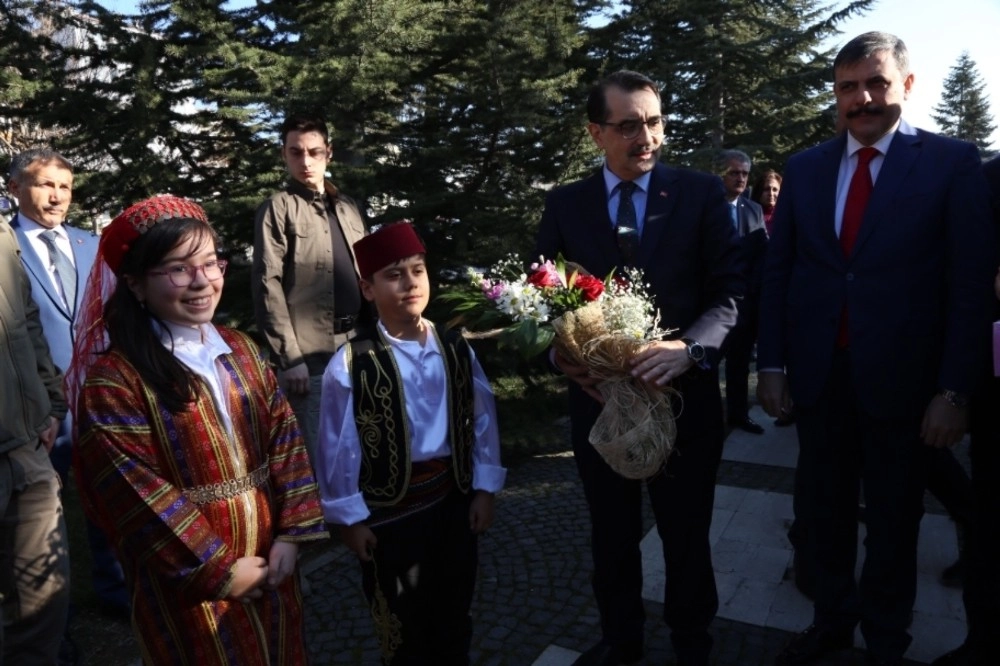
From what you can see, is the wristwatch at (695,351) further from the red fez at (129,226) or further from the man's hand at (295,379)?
the man's hand at (295,379)

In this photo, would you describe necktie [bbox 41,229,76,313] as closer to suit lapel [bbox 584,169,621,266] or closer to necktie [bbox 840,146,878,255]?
suit lapel [bbox 584,169,621,266]

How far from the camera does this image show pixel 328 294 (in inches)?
167

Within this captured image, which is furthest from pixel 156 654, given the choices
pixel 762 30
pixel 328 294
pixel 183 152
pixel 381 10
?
pixel 762 30

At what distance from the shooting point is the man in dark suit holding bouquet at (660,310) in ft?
9.04

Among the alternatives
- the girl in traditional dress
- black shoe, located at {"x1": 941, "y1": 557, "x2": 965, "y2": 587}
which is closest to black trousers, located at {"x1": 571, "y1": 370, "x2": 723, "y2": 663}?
the girl in traditional dress

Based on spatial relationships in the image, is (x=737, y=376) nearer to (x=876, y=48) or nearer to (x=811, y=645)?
(x=811, y=645)

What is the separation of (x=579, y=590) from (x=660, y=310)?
1763mm

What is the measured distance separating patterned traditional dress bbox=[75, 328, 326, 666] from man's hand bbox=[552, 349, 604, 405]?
1.07 metres

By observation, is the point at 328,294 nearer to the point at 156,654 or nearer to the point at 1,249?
the point at 1,249

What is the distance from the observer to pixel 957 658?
113 inches

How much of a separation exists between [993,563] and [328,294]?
3424mm

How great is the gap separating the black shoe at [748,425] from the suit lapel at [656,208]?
4179 mm

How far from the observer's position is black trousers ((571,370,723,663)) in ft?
9.28

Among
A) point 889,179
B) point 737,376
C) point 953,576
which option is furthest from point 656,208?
point 737,376
